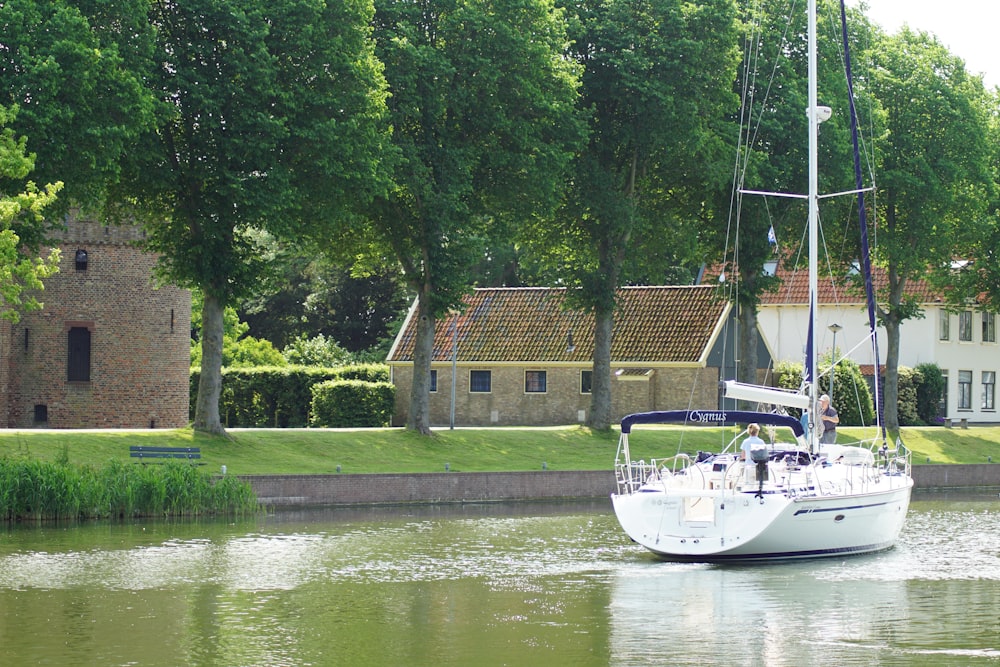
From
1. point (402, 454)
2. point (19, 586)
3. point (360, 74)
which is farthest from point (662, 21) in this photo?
point (19, 586)

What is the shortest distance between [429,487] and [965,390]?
4417 centimetres

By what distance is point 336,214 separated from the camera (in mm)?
Answer: 43531

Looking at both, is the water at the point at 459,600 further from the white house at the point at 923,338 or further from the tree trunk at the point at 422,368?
the white house at the point at 923,338

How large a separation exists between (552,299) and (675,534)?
4008 cm

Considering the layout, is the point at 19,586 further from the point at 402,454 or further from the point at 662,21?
the point at 662,21

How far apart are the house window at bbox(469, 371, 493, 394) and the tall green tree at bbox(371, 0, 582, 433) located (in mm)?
16979

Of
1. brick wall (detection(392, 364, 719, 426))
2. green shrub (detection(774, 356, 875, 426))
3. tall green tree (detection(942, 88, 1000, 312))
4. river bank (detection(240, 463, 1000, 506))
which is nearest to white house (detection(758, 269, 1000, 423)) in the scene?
tall green tree (detection(942, 88, 1000, 312))

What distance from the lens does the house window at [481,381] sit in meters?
66.2

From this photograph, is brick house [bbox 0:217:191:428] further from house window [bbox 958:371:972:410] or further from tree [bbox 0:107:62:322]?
house window [bbox 958:371:972:410]

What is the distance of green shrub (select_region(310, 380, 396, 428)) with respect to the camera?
62.1 m

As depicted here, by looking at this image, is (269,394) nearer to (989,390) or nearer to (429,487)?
(429,487)

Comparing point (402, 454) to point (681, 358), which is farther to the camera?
point (681, 358)

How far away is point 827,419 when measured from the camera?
34.1 meters

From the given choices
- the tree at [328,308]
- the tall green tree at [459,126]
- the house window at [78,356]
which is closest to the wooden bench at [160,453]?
the tall green tree at [459,126]
